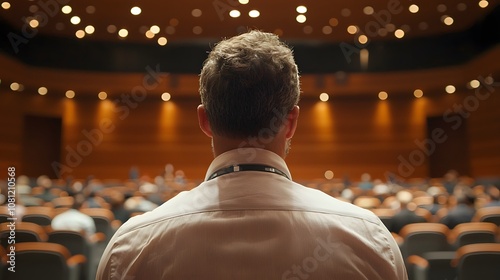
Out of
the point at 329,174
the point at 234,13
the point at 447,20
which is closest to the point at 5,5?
the point at 234,13

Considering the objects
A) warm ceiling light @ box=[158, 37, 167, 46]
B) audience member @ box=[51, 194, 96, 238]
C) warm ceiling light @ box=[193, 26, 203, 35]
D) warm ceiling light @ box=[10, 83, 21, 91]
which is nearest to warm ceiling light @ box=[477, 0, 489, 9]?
warm ceiling light @ box=[193, 26, 203, 35]

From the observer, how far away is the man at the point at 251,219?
1.04m

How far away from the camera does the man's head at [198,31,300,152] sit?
1.17 meters

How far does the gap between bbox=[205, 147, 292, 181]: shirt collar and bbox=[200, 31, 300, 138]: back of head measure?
5 cm

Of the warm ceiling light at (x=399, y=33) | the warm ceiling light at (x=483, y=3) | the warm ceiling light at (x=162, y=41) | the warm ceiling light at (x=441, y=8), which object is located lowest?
the warm ceiling light at (x=162, y=41)

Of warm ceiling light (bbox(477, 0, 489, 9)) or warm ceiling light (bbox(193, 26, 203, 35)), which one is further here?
warm ceiling light (bbox(193, 26, 203, 35))

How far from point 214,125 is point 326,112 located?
20.9 meters

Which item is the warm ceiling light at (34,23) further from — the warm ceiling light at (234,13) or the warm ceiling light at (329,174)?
the warm ceiling light at (329,174)

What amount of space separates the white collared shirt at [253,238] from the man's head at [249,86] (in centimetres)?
14

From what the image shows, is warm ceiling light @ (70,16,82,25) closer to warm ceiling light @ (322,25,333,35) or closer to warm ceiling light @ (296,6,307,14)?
warm ceiling light @ (296,6,307,14)

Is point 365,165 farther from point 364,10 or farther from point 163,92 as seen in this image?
point 163,92

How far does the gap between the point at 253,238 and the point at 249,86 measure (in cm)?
35

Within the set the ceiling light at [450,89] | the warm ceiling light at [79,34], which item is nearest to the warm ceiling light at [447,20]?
the ceiling light at [450,89]

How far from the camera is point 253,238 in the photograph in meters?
1.05
